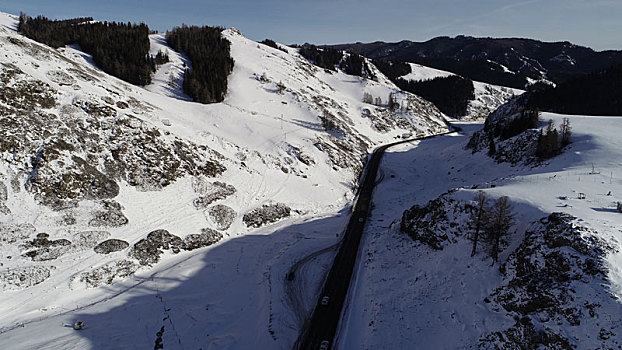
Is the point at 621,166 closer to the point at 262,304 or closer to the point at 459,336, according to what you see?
the point at 459,336

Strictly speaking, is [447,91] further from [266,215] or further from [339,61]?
[266,215]

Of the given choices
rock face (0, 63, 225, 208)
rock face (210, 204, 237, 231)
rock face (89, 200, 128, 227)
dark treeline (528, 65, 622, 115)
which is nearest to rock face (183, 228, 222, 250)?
rock face (210, 204, 237, 231)

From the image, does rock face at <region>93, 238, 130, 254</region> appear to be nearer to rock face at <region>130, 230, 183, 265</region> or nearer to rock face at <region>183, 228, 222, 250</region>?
rock face at <region>130, 230, 183, 265</region>

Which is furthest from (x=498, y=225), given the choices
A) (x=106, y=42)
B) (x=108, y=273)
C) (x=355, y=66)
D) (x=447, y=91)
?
(x=447, y=91)

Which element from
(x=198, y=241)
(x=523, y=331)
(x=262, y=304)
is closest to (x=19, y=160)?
(x=198, y=241)

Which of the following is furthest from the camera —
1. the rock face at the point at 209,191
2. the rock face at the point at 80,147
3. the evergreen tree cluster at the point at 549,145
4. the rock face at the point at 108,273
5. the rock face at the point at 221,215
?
the evergreen tree cluster at the point at 549,145

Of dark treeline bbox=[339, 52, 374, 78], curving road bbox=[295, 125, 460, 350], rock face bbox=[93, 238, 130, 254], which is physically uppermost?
dark treeline bbox=[339, 52, 374, 78]

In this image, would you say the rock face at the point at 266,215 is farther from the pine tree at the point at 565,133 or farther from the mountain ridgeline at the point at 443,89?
the mountain ridgeline at the point at 443,89

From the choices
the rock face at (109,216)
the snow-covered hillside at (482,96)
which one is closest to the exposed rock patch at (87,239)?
the rock face at (109,216)
